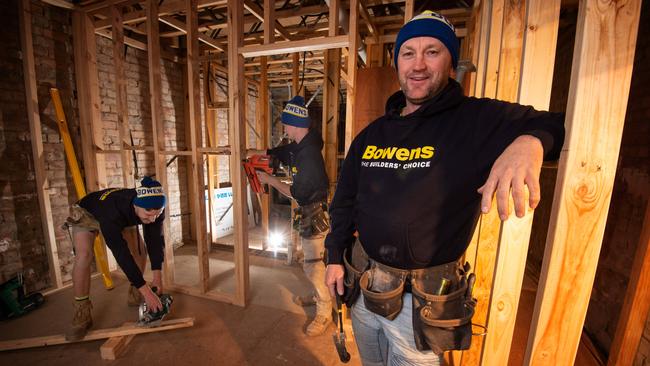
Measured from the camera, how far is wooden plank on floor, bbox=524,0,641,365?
714mm

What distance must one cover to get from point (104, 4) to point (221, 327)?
302 centimetres

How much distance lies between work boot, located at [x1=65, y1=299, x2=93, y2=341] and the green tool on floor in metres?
0.53

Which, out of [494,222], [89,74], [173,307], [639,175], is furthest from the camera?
[89,74]

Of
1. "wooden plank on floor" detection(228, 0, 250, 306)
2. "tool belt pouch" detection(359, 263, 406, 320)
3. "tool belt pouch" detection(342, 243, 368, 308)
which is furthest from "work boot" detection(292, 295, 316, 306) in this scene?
"tool belt pouch" detection(359, 263, 406, 320)

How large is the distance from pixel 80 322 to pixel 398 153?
255cm

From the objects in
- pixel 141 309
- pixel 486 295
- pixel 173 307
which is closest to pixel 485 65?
pixel 486 295

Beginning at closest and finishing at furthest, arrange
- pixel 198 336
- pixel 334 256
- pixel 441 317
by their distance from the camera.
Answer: pixel 441 317 < pixel 334 256 < pixel 198 336

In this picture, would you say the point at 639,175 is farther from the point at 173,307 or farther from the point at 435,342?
the point at 173,307

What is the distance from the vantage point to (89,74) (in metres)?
2.66

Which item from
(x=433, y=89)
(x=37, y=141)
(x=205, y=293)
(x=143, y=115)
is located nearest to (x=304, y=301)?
(x=205, y=293)

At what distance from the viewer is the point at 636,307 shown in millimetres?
1462

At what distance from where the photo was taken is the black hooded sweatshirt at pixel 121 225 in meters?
1.75

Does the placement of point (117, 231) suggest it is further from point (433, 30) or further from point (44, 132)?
point (433, 30)

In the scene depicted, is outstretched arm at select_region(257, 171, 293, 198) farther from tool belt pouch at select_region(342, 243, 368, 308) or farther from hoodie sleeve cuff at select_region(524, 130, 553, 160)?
hoodie sleeve cuff at select_region(524, 130, 553, 160)
